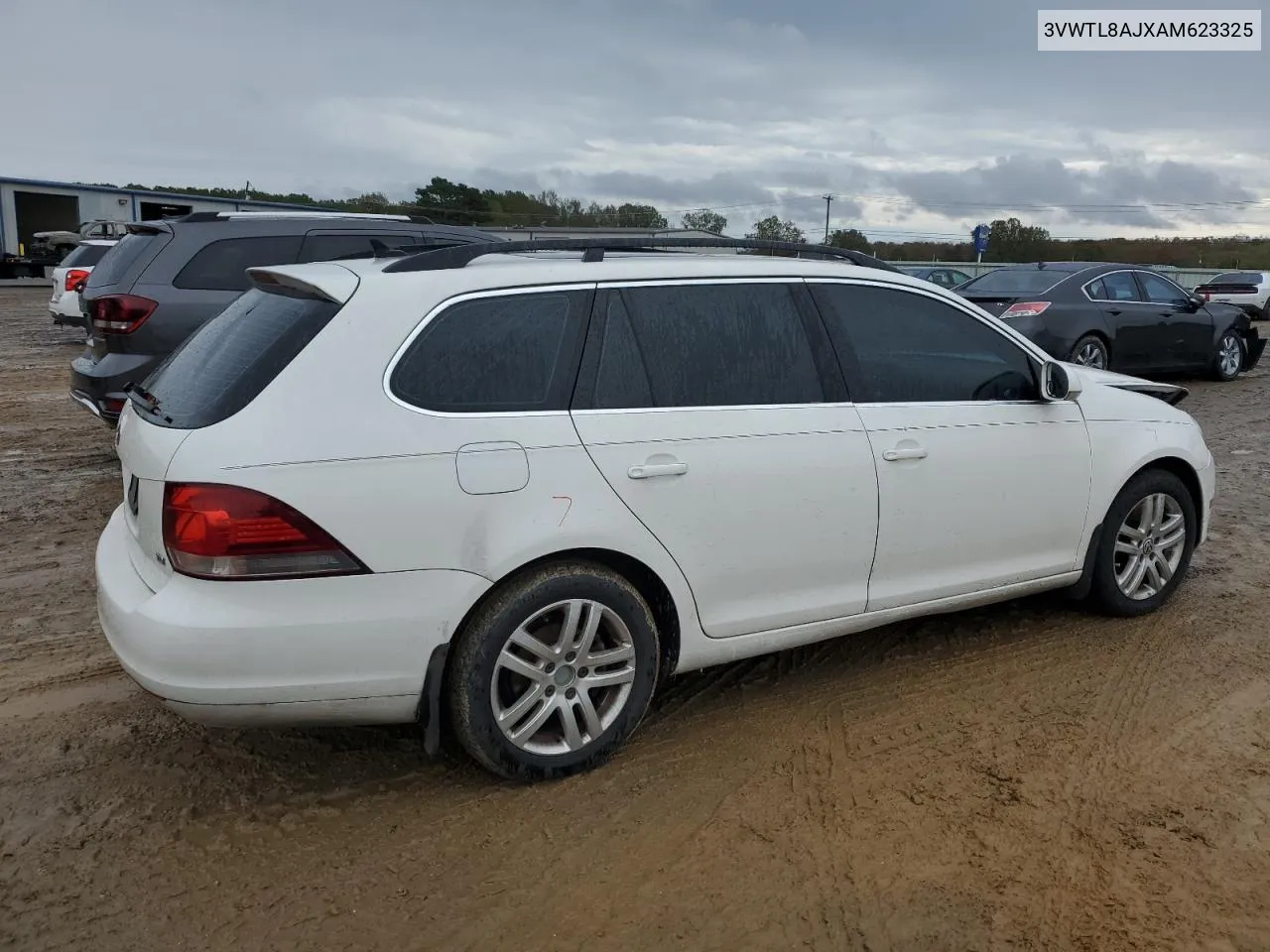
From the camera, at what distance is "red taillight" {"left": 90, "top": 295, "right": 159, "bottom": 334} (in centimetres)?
677

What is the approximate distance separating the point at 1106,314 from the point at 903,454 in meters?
9.52

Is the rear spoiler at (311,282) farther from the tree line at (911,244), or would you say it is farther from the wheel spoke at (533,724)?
the tree line at (911,244)

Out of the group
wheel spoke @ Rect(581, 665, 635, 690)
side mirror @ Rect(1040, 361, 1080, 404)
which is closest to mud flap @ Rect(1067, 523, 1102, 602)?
side mirror @ Rect(1040, 361, 1080, 404)

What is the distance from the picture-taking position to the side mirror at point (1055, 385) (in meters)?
4.32

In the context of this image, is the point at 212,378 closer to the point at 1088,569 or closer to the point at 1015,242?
the point at 1088,569

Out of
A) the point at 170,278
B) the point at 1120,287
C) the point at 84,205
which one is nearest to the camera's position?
the point at 170,278

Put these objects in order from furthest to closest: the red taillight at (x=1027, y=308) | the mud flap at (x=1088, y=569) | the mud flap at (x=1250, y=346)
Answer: the mud flap at (x=1250, y=346), the red taillight at (x=1027, y=308), the mud flap at (x=1088, y=569)

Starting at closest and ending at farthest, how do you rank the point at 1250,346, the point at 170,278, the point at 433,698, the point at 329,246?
the point at 433,698
the point at 170,278
the point at 329,246
the point at 1250,346

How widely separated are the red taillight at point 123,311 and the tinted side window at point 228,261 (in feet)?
0.88

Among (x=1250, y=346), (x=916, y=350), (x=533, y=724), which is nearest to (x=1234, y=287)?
(x=1250, y=346)

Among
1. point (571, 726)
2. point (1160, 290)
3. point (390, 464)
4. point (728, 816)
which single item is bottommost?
point (728, 816)

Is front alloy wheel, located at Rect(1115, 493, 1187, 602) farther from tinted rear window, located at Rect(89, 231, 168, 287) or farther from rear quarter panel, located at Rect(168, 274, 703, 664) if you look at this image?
tinted rear window, located at Rect(89, 231, 168, 287)

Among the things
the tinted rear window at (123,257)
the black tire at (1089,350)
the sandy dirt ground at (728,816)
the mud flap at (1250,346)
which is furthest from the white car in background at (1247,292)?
the sandy dirt ground at (728,816)

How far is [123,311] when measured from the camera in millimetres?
6770
